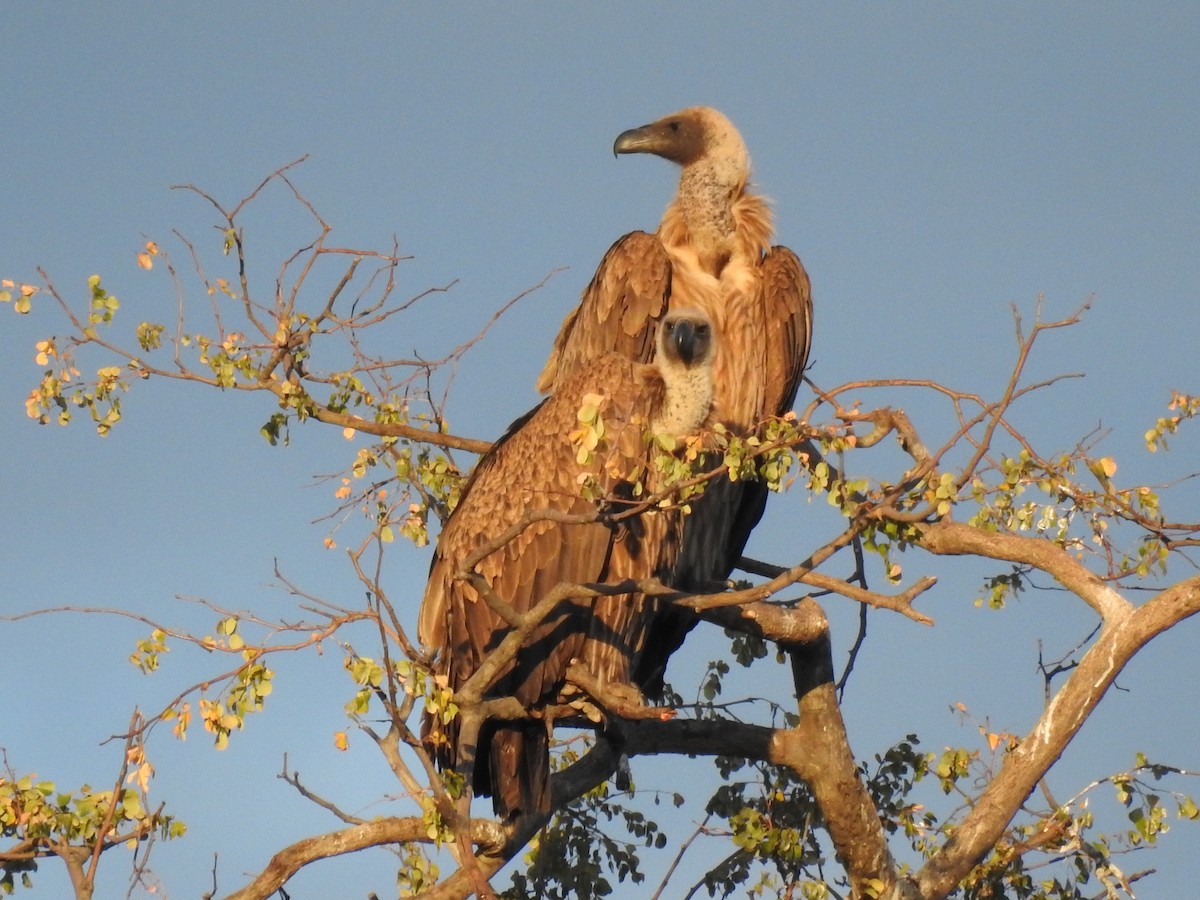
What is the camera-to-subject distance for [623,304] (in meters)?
6.68

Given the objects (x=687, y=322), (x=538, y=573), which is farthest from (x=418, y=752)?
(x=687, y=322)

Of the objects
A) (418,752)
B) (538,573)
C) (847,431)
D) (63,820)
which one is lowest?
(418,752)

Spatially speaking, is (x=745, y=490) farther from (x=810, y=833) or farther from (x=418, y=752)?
(x=418, y=752)

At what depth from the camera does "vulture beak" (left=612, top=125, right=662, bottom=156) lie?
25.3ft

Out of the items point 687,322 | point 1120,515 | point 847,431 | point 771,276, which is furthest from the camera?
point 771,276

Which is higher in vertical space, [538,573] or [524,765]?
[538,573]

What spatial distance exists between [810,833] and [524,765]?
3.95 feet

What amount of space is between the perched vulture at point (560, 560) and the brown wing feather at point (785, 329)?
0.55 m

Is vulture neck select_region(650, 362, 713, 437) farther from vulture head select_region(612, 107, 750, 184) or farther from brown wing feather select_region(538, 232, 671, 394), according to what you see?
vulture head select_region(612, 107, 750, 184)

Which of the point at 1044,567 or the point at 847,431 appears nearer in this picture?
the point at 847,431

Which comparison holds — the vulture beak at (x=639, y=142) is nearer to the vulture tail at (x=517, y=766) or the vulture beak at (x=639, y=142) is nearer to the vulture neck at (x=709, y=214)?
the vulture neck at (x=709, y=214)

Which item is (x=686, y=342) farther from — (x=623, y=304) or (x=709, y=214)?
(x=709, y=214)

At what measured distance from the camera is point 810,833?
6.18m

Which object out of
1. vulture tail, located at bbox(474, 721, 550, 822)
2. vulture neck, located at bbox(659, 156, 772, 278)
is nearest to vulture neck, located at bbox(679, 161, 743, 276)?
vulture neck, located at bbox(659, 156, 772, 278)
